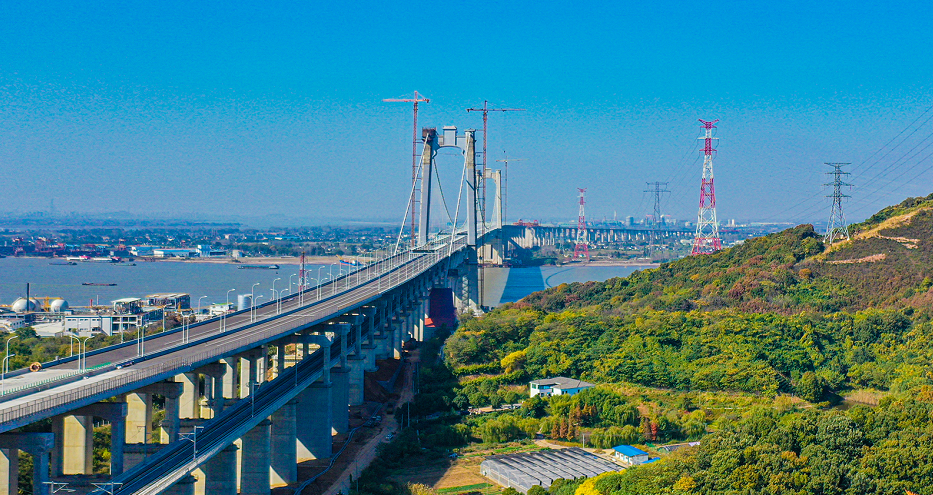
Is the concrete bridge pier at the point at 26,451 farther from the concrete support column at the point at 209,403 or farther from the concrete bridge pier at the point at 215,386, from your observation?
the concrete support column at the point at 209,403

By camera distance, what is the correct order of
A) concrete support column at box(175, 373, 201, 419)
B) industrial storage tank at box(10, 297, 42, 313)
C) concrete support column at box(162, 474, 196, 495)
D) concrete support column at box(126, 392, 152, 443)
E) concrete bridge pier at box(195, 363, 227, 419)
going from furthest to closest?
1. industrial storage tank at box(10, 297, 42, 313)
2. concrete bridge pier at box(195, 363, 227, 419)
3. concrete support column at box(175, 373, 201, 419)
4. concrete support column at box(126, 392, 152, 443)
5. concrete support column at box(162, 474, 196, 495)

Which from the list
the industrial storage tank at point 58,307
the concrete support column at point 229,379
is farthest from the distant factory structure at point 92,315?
the concrete support column at point 229,379

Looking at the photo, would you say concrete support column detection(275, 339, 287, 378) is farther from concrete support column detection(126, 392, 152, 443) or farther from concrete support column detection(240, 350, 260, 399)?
concrete support column detection(126, 392, 152, 443)

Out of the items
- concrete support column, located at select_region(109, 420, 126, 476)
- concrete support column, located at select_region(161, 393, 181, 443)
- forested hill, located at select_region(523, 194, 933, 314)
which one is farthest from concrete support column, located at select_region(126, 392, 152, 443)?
forested hill, located at select_region(523, 194, 933, 314)

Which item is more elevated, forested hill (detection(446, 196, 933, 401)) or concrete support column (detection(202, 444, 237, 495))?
forested hill (detection(446, 196, 933, 401))

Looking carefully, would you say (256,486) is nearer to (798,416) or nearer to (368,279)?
(798,416)
